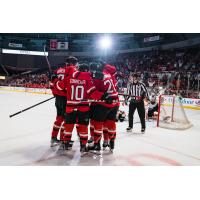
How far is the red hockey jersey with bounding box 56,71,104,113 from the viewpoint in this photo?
2691 mm

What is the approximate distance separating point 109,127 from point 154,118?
2.63m

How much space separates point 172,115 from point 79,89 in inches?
109

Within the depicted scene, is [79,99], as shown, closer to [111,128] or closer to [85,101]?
[85,101]

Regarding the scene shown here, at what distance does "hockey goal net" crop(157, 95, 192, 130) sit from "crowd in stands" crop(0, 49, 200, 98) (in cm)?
98

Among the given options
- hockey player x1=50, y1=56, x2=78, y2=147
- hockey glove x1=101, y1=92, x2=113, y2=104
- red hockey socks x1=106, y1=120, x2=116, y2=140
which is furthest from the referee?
hockey player x1=50, y1=56, x2=78, y2=147

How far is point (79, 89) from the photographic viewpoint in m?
2.71

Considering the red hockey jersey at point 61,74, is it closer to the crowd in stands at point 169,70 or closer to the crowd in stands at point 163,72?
the crowd in stands at point 163,72

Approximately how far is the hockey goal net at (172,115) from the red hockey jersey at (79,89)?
2298mm

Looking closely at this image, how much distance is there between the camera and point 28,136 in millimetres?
3541

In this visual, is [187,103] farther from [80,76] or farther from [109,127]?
[80,76]

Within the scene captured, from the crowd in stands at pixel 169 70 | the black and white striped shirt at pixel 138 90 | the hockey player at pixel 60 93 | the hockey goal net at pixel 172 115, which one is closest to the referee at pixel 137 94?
the black and white striped shirt at pixel 138 90

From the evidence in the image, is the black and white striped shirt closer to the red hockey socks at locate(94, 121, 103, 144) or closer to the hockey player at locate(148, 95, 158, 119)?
the red hockey socks at locate(94, 121, 103, 144)

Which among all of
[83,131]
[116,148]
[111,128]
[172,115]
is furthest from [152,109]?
[83,131]

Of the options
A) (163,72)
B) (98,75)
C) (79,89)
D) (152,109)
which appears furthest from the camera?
(163,72)
